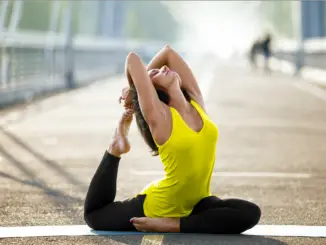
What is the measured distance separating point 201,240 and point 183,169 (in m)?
0.46

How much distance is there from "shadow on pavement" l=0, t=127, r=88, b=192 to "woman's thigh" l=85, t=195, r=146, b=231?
2.31 metres

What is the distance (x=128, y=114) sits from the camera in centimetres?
655

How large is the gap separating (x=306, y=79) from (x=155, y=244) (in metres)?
30.8

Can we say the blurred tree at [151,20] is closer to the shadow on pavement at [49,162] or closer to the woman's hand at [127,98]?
the shadow on pavement at [49,162]

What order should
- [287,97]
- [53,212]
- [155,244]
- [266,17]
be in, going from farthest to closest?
[266,17], [287,97], [53,212], [155,244]

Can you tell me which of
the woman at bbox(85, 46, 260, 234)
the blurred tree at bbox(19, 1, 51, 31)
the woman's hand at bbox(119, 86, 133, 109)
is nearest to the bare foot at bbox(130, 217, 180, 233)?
the woman at bbox(85, 46, 260, 234)

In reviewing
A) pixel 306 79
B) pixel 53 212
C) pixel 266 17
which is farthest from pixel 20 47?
pixel 266 17

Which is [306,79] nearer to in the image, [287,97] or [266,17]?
[287,97]

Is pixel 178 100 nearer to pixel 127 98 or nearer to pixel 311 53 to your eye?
pixel 127 98

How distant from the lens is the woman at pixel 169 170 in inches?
245

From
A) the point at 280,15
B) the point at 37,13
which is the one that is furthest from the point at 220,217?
the point at 280,15

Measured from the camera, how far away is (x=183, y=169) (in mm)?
6289

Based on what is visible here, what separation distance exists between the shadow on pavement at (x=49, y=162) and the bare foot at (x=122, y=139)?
2.42 m

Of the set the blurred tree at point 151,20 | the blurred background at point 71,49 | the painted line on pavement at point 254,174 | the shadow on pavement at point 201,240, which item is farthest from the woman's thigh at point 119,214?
the blurred tree at point 151,20
